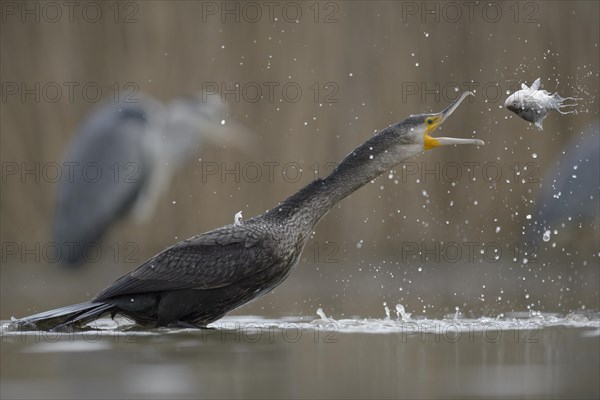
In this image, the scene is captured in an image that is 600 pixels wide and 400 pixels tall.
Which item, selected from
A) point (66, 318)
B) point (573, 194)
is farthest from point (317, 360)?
point (573, 194)

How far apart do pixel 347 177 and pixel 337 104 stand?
4.41 meters

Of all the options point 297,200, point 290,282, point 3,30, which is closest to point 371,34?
point 290,282

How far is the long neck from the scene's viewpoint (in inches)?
212

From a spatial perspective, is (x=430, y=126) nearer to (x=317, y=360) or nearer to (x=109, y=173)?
(x=317, y=360)

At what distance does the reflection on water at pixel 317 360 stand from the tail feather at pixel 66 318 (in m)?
0.07

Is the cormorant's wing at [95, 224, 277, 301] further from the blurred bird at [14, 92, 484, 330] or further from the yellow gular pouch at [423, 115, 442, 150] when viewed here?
the yellow gular pouch at [423, 115, 442, 150]

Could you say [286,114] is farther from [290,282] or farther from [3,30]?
[3,30]

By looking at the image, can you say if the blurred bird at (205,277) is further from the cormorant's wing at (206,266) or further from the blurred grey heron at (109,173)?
the blurred grey heron at (109,173)

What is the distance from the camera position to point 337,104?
988 cm

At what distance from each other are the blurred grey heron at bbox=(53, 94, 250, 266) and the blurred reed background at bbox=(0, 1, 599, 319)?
0.19m

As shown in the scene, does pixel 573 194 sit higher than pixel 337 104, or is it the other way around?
pixel 337 104

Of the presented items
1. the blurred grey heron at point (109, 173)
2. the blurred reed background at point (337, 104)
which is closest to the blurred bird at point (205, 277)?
the blurred grey heron at point (109, 173)

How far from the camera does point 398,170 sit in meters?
9.58

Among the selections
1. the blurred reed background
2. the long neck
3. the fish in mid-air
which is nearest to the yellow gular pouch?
the long neck
